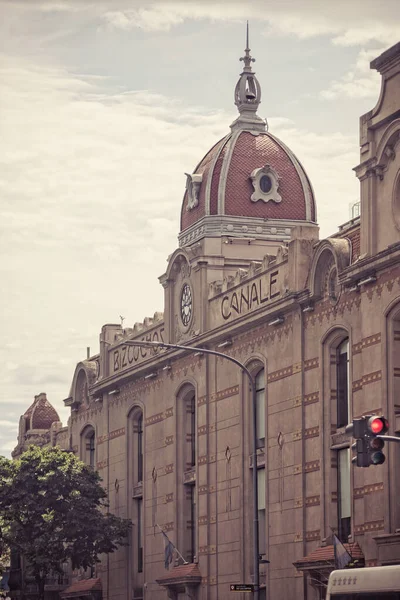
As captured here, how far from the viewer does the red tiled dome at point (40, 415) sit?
300 feet

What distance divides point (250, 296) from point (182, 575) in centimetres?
1189

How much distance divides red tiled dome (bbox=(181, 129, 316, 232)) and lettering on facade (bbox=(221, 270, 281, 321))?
5.73 meters

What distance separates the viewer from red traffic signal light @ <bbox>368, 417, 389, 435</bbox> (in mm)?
30766

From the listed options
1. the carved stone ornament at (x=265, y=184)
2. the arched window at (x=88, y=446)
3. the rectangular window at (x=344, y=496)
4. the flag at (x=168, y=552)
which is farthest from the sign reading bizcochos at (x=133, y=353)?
the rectangular window at (x=344, y=496)

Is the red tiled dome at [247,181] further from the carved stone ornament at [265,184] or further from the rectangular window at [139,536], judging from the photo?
the rectangular window at [139,536]

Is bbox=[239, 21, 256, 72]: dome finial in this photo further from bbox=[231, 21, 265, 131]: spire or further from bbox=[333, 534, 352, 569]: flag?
bbox=[333, 534, 352, 569]: flag

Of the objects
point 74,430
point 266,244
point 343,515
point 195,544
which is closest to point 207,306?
point 266,244

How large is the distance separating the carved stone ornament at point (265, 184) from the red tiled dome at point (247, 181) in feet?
0.70

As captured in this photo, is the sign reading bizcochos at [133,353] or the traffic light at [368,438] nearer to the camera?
the traffic light at [368,438]

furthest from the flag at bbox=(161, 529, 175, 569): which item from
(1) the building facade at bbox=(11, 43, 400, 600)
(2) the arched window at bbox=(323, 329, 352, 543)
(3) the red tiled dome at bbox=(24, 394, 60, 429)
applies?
(3) the red tiled dome at bbox=(24, 394, 60, 429)

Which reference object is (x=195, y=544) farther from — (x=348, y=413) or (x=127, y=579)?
(x=348, y=413)

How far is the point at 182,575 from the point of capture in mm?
59750

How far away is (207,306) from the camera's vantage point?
199 feet

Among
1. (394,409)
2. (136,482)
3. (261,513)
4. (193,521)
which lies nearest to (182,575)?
(193,521)
